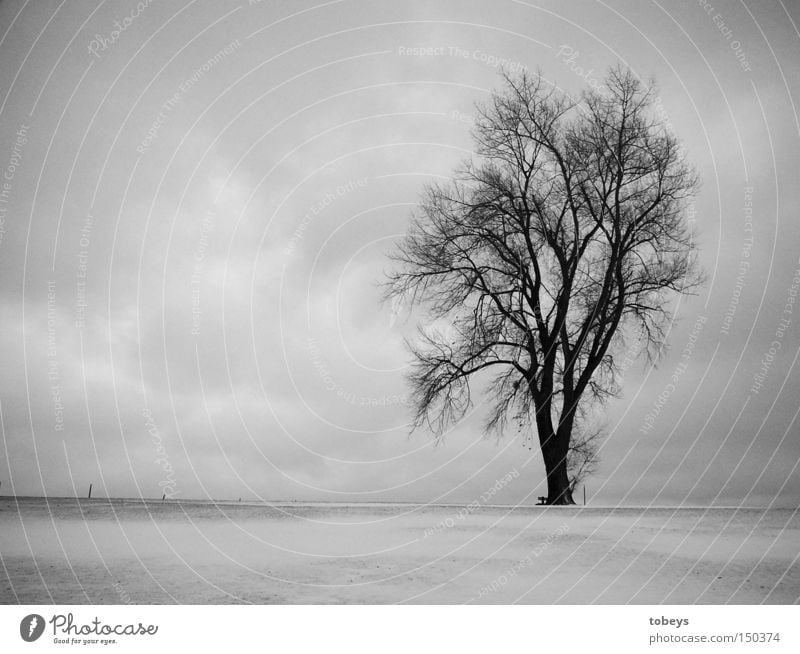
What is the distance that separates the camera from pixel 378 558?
930 cm

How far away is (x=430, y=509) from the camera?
13414 mm

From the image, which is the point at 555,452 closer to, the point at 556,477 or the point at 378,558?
the point at 556,477

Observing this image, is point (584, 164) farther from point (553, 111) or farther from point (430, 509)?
point (430, 509)

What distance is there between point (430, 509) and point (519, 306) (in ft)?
22.0

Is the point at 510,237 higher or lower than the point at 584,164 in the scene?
lower
